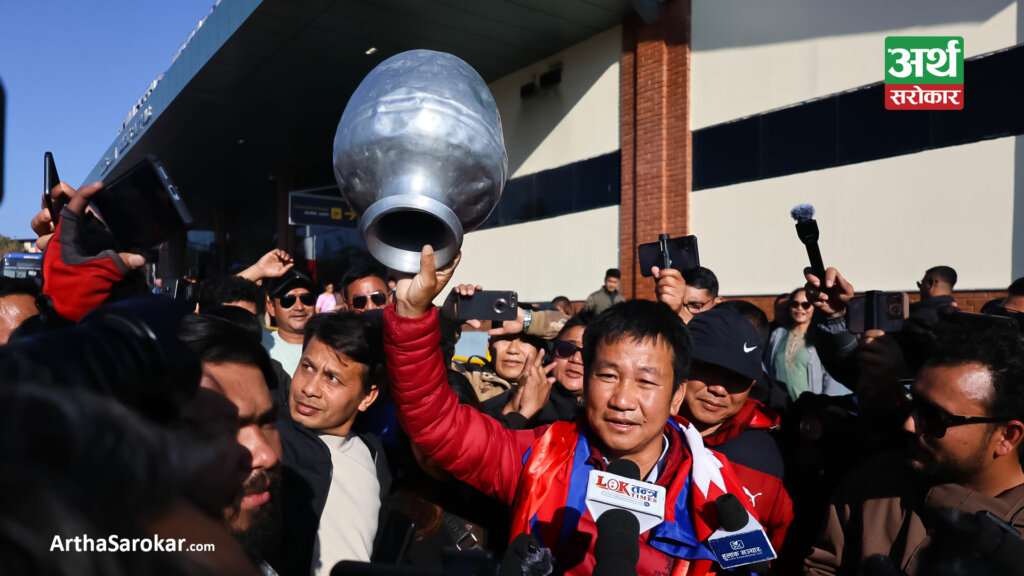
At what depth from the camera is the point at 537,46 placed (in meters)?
11.4

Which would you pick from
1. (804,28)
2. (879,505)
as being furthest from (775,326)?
(879,505)

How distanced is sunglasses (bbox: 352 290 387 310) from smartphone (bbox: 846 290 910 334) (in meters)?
2.91

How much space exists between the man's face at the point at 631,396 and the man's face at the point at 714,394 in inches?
19.9

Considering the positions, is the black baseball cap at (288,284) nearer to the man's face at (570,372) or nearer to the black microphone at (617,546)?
the man's face at (570,372)

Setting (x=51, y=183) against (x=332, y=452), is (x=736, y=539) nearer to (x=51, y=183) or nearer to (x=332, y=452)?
(x=332, y=452)

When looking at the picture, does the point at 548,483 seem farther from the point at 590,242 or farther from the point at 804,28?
the point at 590,242

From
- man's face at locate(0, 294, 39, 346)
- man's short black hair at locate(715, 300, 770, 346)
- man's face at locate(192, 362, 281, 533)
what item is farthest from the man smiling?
man's short black hair at locate(715, 300, 770, 346)

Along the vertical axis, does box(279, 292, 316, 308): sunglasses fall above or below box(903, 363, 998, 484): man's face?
above

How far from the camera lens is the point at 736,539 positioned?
189cm

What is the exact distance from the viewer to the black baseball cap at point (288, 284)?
4.68 meters

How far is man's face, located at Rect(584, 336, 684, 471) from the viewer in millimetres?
2104

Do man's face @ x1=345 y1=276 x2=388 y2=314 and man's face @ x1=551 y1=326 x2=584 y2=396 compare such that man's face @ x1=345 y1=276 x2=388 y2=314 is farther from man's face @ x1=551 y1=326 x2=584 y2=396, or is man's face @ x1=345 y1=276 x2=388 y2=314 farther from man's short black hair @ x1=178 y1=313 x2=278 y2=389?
man's short black hair @ x1=178 y1=313 x2=278 y2=389

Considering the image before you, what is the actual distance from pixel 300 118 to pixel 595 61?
7679 millimetres

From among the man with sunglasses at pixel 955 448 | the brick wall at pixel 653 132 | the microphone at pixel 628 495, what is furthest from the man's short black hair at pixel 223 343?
the brick wall at pixel 653 132
